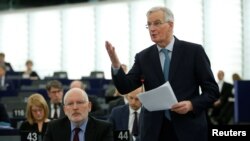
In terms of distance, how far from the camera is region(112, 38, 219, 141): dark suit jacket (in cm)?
512

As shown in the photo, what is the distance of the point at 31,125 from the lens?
986 centimetres

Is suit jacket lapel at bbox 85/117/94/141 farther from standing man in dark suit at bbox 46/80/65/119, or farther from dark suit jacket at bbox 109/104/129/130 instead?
standing man in dark suit at bbox 46/80/65/119

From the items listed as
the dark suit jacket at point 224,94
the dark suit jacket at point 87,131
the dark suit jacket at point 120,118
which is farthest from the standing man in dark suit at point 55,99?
the dark suit jacket at point 224,94

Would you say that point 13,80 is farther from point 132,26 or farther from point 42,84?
point 132,26

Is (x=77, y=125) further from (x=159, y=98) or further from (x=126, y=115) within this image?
(x=126, y=115)

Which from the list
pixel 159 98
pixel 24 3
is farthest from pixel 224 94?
pixel 159 98

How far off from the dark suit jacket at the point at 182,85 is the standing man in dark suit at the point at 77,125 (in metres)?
0.54

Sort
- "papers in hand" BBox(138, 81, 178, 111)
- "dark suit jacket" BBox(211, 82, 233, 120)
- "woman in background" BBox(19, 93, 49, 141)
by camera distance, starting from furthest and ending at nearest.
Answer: "dark suit jacket" BBox(211, 82, 233, 120)
"woman in background" BBox(19, 93, 49, 141)
"papers in hand" BBox(138, 81, 178, 111)

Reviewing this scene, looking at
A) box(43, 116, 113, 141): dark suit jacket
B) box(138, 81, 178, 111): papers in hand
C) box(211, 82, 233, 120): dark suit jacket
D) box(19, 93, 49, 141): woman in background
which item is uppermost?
box(138, 81, 178, 111): papers in hand

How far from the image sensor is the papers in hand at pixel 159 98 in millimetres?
4992

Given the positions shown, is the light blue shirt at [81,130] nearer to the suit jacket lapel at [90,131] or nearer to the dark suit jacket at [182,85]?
the suit jacket lapel at [90,131]

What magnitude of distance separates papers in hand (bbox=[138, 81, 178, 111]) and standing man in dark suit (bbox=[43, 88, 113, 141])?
0.66 metres

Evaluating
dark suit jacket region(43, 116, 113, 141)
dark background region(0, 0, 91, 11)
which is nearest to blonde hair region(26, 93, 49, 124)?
dark suit jacket region(43, 116, 113, 141)

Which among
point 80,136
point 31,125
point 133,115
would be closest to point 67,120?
point 80,136
